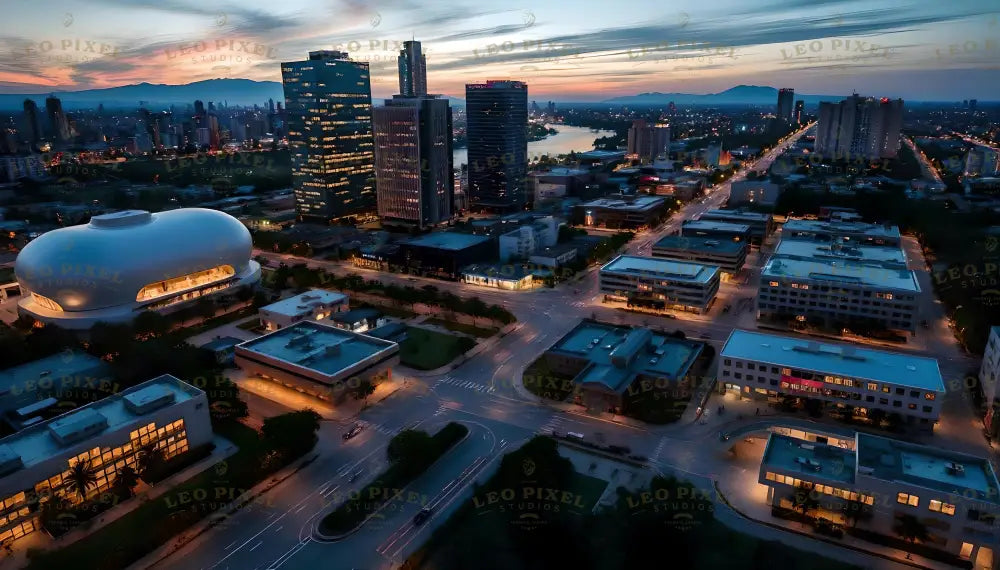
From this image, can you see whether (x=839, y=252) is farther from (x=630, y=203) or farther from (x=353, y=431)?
(x=353, y=431)

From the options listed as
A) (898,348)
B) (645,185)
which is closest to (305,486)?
(898,348)

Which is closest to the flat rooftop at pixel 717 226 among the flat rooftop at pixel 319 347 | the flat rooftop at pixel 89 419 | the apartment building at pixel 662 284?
the apartment building at pixel 662 284

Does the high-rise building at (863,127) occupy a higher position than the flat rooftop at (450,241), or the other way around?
the high-rise building at (863,127)

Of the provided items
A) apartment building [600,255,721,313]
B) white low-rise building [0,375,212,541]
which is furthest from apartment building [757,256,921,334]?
white low-rise building [0,375,212,541]

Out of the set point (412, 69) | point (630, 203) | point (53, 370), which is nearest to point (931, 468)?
point (53, 370)

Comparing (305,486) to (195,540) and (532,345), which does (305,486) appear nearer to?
(195,540)

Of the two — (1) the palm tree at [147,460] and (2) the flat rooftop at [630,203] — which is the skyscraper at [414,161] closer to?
(2) the flat rooftop at [630,203]
